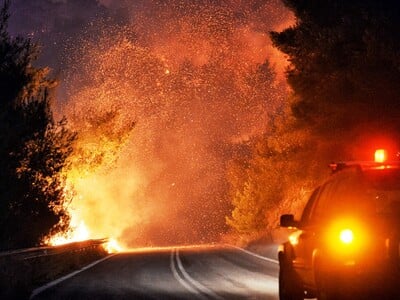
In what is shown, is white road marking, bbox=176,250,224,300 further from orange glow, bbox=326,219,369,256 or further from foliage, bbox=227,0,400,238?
foliage, bbox=227,0,400,238

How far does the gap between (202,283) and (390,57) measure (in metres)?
11.6

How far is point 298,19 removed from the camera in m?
34.3

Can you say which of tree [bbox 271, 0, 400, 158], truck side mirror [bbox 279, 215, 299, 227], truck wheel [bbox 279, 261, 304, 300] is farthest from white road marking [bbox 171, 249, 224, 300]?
tree [bbox 271, 0, 400, 158]

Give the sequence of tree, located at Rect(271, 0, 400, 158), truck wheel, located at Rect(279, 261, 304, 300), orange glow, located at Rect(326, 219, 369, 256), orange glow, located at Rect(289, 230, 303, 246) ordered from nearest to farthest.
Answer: orange glow, located at Rect(326, 219, 369, 256)
orange glow, located at Rect(289, 230, 303, 246)
truck wheel, located at Rect(279, 261, 304, 300)
tree, located at Rect(271, 0, 400, 158)

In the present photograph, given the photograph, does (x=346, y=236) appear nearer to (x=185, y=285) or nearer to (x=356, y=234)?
(x=356, y=234)

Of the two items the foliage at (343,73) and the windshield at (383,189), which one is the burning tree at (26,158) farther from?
the windshield at (383,189)

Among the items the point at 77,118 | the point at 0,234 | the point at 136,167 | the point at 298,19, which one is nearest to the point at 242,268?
the point at 0,234

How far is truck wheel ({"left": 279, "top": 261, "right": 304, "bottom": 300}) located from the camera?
38.3 feet

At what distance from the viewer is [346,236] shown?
8.75 metres

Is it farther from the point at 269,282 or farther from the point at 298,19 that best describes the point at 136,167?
the point at 269,282

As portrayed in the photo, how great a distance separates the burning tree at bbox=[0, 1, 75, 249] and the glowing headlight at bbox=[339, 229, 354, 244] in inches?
640

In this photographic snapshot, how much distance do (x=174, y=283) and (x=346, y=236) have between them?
10.4 meters

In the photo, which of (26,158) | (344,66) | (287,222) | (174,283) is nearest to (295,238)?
(287,222)

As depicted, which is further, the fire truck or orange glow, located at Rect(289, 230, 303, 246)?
orange glow, located at Rect(289, 230, 303, 246)
